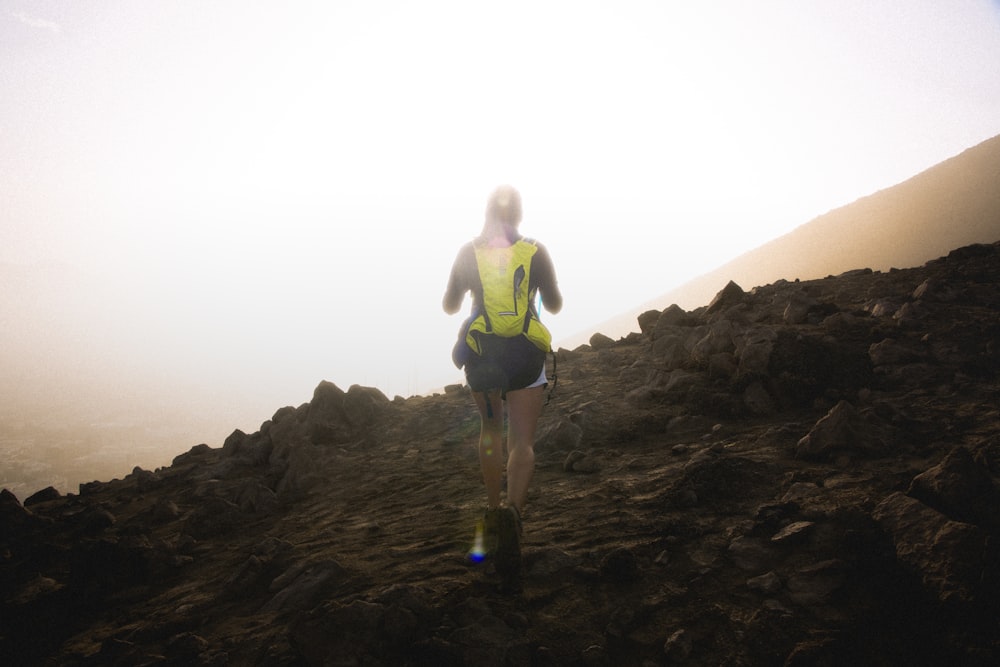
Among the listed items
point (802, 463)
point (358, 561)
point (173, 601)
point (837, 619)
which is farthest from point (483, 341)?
point (173, 601)

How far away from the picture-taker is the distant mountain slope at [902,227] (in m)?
30.9

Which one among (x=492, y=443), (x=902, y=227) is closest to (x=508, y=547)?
(x=492, y=443)

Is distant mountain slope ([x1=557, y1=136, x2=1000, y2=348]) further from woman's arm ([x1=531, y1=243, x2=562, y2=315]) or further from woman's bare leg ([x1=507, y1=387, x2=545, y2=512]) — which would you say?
woman's bare leg ([x1=507, y1=387, x2=545, y2=512])

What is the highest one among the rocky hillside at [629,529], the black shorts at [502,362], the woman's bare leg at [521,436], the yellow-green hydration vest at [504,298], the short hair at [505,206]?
the short hair at [505,206]

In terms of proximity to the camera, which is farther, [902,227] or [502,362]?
[902,227]

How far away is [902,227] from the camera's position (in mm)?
37031

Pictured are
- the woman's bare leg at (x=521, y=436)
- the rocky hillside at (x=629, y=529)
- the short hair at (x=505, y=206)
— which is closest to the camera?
the rocky hillside at (x=629, y=529)

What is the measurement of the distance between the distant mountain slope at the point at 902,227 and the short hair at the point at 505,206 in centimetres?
3593

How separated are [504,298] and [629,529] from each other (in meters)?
1.68

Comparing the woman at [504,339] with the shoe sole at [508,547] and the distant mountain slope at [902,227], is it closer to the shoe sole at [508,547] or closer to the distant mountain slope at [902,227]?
the shoe sole at [508,547]

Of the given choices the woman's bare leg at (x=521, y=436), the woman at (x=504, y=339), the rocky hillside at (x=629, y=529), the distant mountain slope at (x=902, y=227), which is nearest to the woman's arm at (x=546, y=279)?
the woman at (x=504, y=339)

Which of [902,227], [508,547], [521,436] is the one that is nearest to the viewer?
[508,547]

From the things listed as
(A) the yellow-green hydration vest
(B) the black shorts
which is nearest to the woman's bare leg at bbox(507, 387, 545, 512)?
(B) the black shorts

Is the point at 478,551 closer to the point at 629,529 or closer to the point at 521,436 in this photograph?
the point at 521,436
